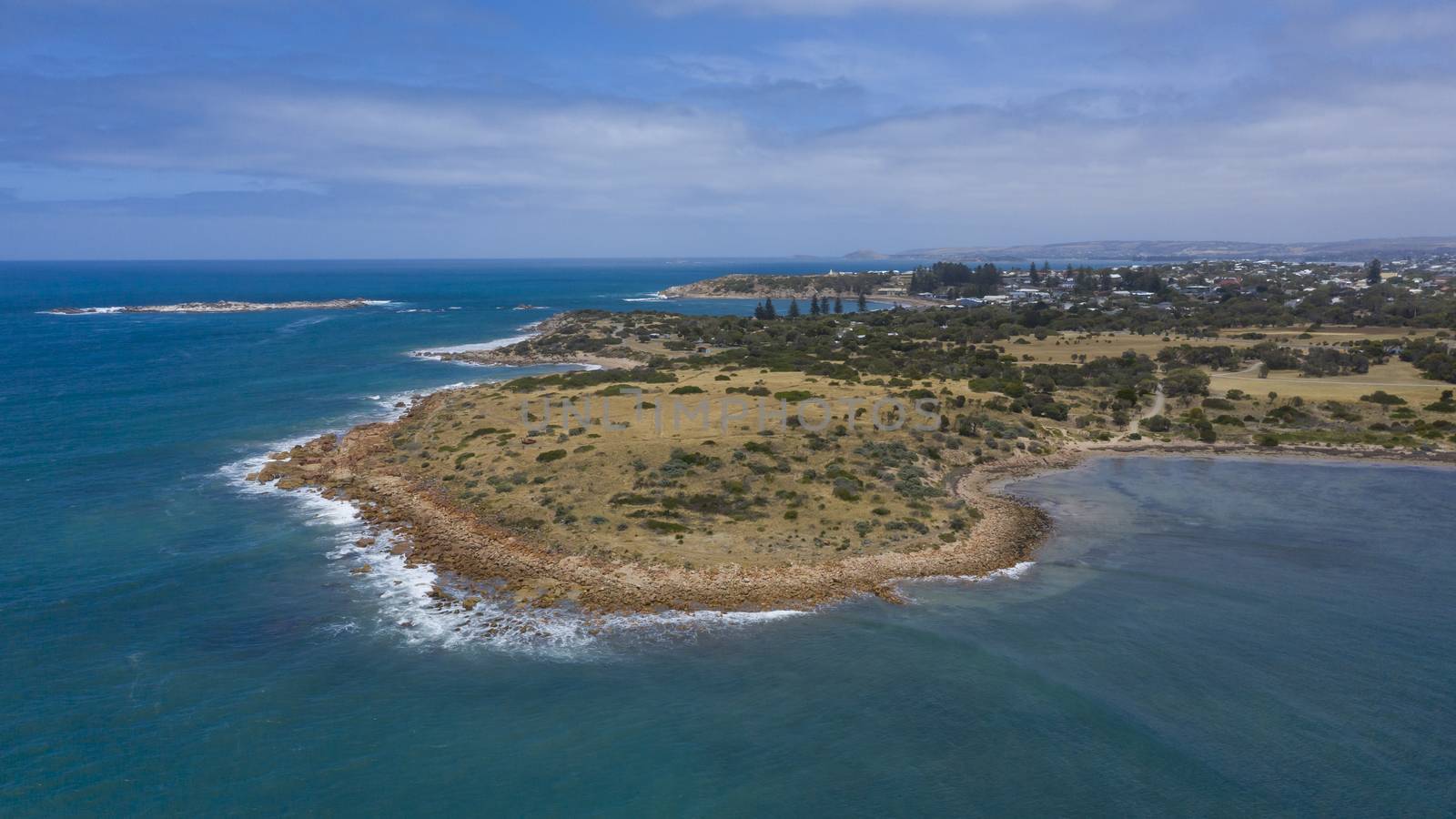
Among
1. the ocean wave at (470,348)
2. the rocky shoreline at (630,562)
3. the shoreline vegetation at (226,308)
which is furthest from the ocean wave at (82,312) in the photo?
the rocky shoreline at (630,562)

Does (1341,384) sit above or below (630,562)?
above

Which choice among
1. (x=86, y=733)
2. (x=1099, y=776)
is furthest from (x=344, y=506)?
(x=1099, y=776)

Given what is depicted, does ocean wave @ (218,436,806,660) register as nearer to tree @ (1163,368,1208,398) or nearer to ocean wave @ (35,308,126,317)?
tree @ (1163,368,1208,398)

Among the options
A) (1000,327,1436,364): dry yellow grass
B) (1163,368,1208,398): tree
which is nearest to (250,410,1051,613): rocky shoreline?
(1163,368,1208,398): tree

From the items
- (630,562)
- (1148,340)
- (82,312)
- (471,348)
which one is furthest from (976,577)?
(82,312)

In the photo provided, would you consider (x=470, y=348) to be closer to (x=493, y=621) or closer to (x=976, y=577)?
(x=493, y=621)

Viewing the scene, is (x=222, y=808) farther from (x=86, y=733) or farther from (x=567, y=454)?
(x=567, y=454)

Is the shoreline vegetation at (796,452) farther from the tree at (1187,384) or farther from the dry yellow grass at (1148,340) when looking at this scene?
the dry yellow grass at (1148,340)
